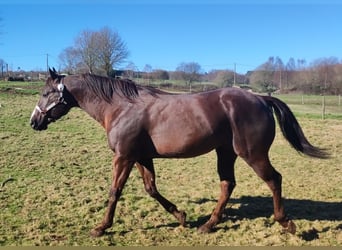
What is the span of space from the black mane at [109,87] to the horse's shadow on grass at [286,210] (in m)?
1.65

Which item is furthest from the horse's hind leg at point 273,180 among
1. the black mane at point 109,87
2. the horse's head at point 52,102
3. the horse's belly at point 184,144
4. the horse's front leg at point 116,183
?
the horse's head at point 52,102

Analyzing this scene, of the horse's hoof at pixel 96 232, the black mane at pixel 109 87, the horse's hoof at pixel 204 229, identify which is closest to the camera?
the horse's hoof at pixel 96 232

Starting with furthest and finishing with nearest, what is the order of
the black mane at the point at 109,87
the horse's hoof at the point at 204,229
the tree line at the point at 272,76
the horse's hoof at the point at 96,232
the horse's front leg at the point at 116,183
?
the tree line at the point at 272,76 < the black mane at the point at 109,87 < the horse's hoof at the point at 204,229 < the horse's front leg at the point at 116,183 < the horse's hoof at the point at 96,232

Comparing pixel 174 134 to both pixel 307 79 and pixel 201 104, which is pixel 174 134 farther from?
pixel 307 79

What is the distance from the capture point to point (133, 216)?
4.75 metres

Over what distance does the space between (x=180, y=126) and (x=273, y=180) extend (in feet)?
4.07

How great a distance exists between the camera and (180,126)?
4.20 meters

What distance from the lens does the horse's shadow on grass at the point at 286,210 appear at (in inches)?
186

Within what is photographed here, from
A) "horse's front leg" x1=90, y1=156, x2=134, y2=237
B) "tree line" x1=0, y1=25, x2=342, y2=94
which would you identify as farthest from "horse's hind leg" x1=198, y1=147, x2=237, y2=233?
"tree line" x1=0, y1=25, x2=342, y2=94

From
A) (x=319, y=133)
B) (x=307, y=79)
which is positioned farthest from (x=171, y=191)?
(x=307, y=79)

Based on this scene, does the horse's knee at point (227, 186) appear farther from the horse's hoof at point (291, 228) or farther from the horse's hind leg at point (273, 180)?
the horse's hoof at point (291, 228)

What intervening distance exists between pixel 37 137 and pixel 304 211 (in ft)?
24.1

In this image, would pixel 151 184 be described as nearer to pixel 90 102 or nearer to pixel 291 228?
pixel 90 102

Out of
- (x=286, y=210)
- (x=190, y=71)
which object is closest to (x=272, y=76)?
(x=190, y=71)
